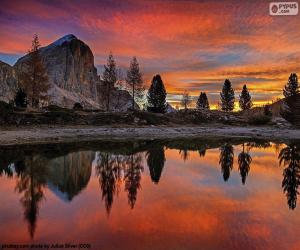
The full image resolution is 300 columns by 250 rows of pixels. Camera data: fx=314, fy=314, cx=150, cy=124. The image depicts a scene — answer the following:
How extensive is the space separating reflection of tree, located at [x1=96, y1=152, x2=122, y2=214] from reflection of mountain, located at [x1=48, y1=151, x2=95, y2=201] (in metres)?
0.58

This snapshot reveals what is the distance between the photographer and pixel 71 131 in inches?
1387

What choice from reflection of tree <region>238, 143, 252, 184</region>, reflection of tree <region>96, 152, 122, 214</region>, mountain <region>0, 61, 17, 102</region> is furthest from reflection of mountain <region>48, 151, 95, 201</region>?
mountain <region>0, 61, 17, 102</region>

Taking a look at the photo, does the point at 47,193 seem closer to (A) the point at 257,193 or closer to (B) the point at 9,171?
(B) the point at 9,171

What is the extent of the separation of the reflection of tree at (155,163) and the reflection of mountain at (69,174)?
3088 mm

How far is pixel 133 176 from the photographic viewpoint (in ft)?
48.3

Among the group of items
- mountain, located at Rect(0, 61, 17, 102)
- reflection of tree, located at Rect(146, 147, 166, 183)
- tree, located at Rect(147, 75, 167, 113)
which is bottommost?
reflection of tree, located at Rect(146, 147, 166, 183)

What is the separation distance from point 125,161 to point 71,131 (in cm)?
1783

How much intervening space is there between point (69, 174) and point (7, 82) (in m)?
115

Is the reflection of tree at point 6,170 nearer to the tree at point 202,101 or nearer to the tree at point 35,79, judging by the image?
the tree at point 35,79

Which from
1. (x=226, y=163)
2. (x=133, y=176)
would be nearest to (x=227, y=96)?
(x=226, y=163)

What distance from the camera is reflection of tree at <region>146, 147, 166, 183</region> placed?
1513 centimetres

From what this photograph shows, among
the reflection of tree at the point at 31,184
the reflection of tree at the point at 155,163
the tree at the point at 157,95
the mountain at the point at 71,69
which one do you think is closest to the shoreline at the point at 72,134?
the reflection of tree at the point at 31,184

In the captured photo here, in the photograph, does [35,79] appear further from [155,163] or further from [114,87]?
[155,163]

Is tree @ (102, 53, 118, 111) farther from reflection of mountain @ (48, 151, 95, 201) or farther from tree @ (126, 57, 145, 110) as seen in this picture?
reflection of mountain @ (48, 151, 95, 201)
